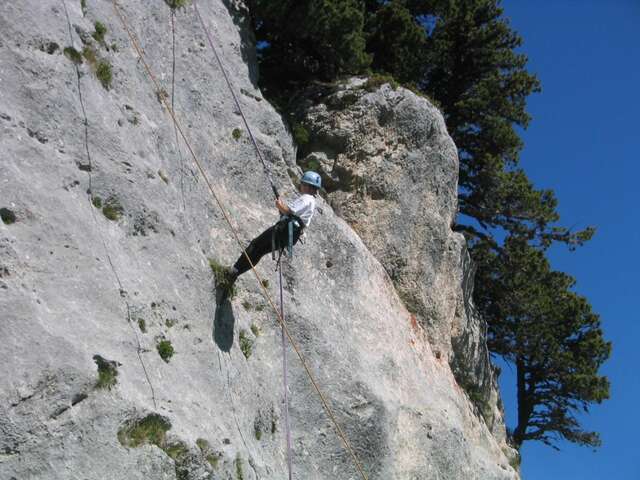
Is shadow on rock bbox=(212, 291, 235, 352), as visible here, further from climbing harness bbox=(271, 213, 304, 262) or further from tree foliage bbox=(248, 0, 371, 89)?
tree foliage bbox=(248, 0, 371, 89)

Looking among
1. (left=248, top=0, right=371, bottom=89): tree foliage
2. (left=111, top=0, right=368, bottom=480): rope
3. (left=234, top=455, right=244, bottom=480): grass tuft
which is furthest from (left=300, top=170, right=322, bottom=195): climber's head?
(left=248, top=0, right=371, bottom=89): tree foliage

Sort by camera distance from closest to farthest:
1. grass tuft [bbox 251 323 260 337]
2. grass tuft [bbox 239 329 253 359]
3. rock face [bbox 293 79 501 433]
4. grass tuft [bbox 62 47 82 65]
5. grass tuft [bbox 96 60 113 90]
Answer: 1. grass tuft [bbox 62 47 82 65]
2. grass tuft [bbox 96 60 113 90]
3. grass tuft [bbox 239 329 253 359]
4. grass tuft [bbox 251 323 260 337]
5. rock face [bbox 293 79 501 433]

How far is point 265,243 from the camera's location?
1337 cm

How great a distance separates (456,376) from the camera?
2059 cm

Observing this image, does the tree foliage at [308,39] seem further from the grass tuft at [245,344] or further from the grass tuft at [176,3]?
the grass tuft at [245,344]

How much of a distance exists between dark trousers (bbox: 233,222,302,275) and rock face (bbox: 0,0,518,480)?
1.45ft

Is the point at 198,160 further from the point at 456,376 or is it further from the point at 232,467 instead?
the point at 456,376

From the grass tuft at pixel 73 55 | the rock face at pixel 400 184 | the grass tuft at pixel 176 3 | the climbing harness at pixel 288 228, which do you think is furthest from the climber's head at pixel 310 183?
the rock face at pixel 400 184

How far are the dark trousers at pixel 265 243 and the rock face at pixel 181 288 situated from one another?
44 centimetres

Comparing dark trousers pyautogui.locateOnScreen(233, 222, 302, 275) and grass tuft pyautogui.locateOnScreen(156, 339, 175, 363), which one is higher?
dark trousers pyautogui.locateOnScreen(233, 222, 302, 275)

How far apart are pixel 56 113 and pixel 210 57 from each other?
18.6ft

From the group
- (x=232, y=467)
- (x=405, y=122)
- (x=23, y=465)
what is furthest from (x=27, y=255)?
(x=405, y=122)

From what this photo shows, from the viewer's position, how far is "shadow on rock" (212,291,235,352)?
12.7 m

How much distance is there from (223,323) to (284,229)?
168 centimetres
